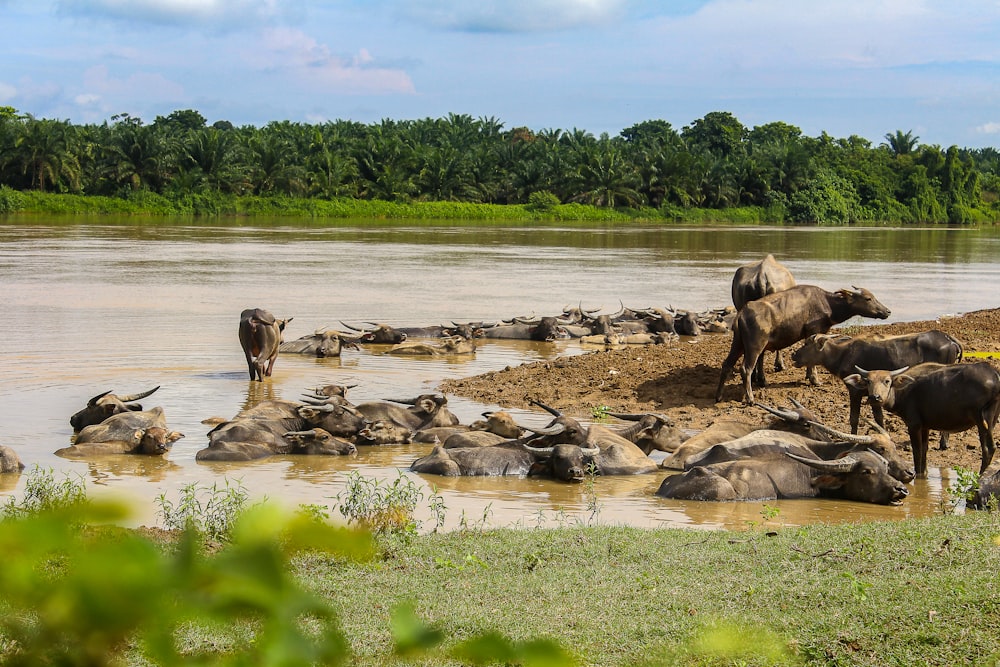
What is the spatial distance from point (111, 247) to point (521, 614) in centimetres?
3819

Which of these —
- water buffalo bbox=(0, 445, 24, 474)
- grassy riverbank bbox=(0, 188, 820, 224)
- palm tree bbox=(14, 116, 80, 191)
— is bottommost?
water buffalo bbox=(0, 445, 24, 474)

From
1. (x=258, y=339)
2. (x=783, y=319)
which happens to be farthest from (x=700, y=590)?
(x=258, y=339)

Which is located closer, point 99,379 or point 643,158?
point 99,379

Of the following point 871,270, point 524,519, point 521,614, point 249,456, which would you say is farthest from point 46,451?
point 871,270

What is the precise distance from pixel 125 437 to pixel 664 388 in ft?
21.1

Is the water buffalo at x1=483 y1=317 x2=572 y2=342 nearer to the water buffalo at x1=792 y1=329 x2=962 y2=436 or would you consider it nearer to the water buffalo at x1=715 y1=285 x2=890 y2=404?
the water buffalo at x1=715 y1=285 x2=890 y2=404

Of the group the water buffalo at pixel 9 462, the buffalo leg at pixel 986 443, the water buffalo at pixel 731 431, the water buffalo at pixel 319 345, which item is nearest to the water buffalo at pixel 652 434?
the water buffalo at pixel 731 431

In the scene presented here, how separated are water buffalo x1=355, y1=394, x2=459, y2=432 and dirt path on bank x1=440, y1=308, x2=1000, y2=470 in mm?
1622

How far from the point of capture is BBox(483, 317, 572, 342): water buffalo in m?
19.8

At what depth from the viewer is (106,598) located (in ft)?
3.02

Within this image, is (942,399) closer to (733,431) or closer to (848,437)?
(848,437)

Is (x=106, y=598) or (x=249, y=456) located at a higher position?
(x=106, y=598)

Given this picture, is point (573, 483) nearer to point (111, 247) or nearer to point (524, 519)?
point (524, 519)

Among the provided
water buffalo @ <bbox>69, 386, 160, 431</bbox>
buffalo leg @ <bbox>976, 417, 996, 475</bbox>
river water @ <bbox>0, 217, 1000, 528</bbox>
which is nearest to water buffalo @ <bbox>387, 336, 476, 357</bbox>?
river water @ <bbox>0, 217, 1000, 528</bbox>
